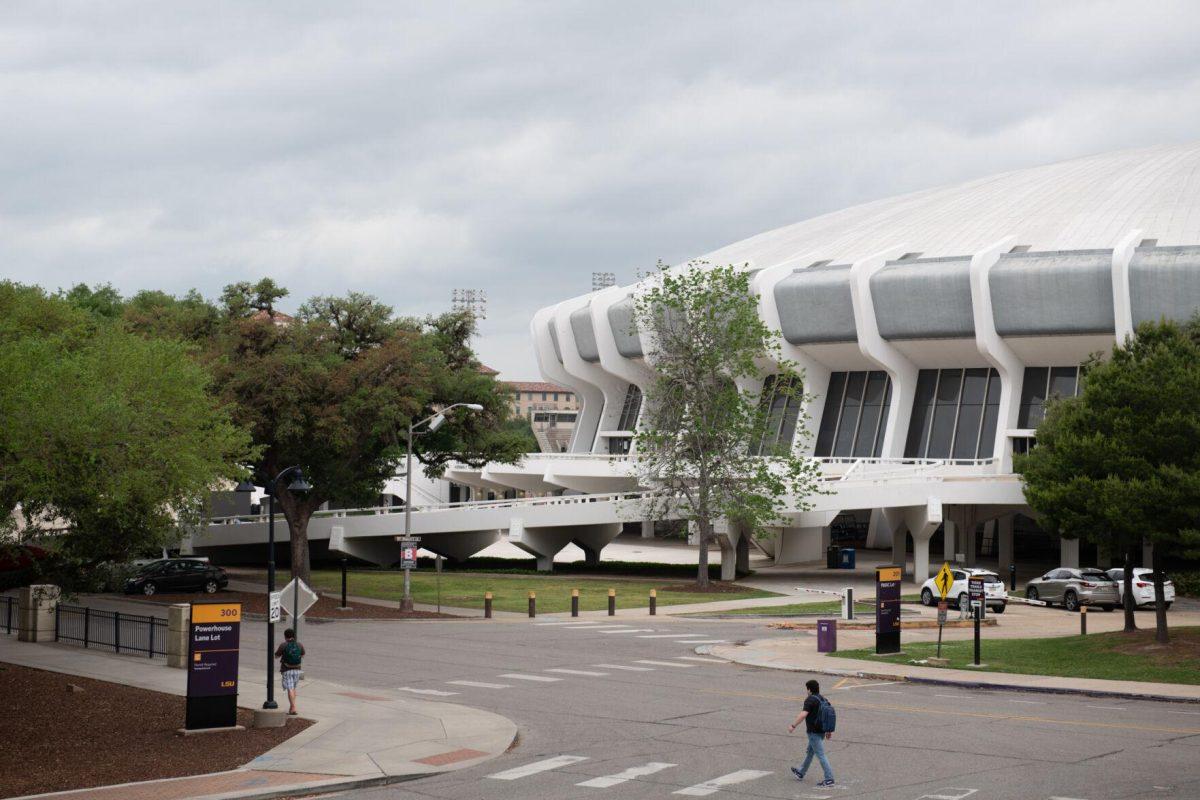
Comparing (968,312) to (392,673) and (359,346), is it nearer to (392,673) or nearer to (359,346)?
(359,346)

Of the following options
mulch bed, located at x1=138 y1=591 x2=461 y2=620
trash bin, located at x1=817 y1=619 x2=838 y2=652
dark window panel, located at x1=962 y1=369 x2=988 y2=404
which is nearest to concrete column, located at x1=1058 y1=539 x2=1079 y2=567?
dark window panel, located at x1=962 y1=369 x2=988 y2=404

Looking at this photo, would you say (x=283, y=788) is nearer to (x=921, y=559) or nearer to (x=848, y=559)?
(x=921, y=559)

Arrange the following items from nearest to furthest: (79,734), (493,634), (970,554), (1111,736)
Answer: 1. (1111,736)
2. (79,734)
3. (493,634)
4. (970,554)

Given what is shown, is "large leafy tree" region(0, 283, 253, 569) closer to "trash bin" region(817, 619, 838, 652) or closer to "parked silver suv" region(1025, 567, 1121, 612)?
"trash bin" region(817, 619, 838, 652)

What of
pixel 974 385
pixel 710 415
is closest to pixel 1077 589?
pixel 710 415

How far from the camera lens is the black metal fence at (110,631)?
31939 mm

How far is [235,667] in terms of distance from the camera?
21.7 m

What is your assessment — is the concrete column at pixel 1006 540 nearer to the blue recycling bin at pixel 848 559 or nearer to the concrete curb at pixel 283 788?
the blue recycling bin at pixel 848 559

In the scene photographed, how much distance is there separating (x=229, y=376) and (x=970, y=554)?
38290 mm

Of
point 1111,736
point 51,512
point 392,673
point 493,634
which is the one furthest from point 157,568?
point 1111,736

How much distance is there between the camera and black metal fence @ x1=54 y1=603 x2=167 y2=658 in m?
31.9

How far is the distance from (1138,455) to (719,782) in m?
16.7

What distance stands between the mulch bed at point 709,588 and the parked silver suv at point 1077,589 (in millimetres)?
11469

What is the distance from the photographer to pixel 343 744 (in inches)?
772
